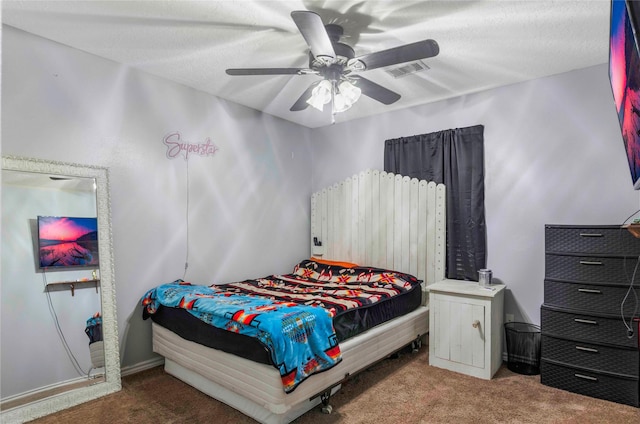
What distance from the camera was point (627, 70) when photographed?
4.37 ft

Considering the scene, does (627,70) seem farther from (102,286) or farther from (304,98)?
(102,286)

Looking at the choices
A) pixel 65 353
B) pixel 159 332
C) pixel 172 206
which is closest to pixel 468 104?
pixel 172 206

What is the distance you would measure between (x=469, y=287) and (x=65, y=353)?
10.2 ft

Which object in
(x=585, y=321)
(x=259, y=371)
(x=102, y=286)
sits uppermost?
(x=102, y=286)

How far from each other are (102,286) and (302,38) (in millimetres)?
2307

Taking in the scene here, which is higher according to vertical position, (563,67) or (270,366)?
(563,67)

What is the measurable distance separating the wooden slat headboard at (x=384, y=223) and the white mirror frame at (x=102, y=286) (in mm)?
2381

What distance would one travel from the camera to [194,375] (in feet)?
8.92

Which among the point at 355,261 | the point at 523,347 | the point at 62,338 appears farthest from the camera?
the point at 355,261

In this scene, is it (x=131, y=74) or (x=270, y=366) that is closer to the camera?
(x=270, y=366)

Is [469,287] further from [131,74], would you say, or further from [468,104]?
[131,74]

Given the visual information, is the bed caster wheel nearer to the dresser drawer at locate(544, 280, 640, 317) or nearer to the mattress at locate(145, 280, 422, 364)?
the mattress at locate(145, 280, 422, 364)

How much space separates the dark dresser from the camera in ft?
8.15

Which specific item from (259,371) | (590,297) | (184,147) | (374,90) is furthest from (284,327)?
(590,297)
